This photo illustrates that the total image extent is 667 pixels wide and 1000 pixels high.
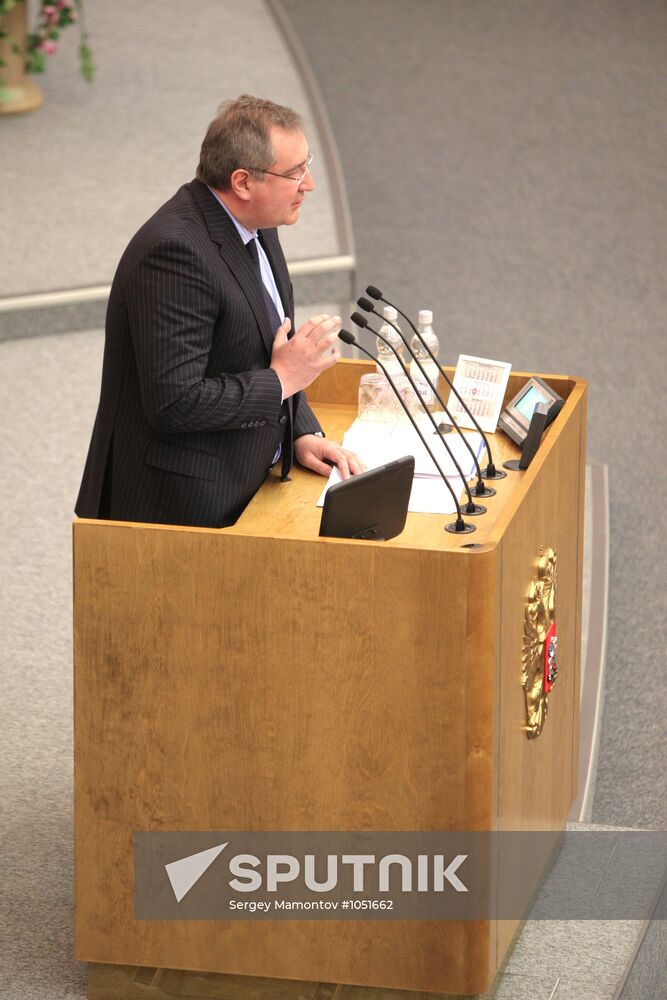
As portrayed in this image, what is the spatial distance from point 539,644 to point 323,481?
47 cm

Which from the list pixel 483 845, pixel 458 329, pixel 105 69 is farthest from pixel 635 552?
pixel 105 69

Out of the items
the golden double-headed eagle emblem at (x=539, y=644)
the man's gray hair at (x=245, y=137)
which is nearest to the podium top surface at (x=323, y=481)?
the golden double-headed eagle emblem at (x=539, y=644)

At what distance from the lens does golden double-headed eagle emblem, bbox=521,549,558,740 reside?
8.52ft

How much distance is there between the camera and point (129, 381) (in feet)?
8.16

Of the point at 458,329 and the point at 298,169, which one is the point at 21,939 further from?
the point at 458,329

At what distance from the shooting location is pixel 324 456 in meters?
2.73

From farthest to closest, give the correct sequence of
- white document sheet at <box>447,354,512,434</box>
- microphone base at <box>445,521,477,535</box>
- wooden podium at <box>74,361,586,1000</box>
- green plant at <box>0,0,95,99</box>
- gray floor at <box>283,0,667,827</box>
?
green plant at <box>0,0,95,99</box> → gray floor at <box>283,0,667,827</box> → white document sheet at <box>447,354,512,434</box> → microphone base at <box>445,521,477,535</box> → wooden podium at <box>74,361,586,1000</box>

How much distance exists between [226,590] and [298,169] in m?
0.69

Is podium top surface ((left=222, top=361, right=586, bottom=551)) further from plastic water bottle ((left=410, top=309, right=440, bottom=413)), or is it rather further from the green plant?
the green plant

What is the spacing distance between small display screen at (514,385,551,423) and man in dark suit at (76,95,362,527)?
441mm

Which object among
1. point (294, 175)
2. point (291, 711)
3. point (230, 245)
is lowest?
point (291, 711)

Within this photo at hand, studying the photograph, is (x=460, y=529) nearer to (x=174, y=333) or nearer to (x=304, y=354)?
(x=304, y=354)

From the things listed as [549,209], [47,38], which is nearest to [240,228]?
[549,209]

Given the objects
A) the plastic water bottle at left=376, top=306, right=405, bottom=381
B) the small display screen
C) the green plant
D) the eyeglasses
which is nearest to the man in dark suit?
the eyeglasses
